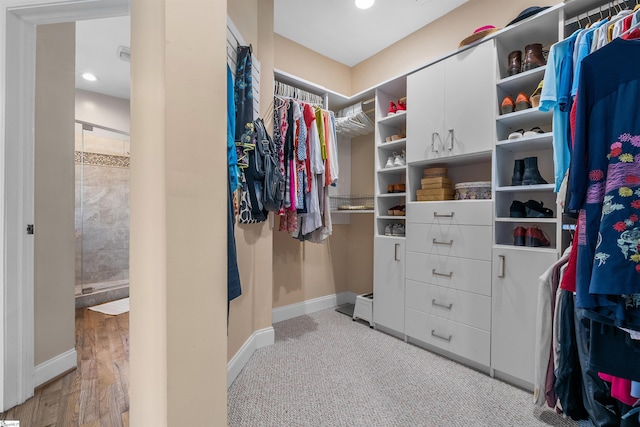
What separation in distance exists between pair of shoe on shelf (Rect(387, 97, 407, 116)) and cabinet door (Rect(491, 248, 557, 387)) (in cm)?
135

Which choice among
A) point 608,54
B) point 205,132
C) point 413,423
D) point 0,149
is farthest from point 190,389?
point 608,54

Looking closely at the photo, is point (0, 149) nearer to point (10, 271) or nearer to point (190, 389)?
point (10, 271)

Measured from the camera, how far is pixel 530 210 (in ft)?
5.49

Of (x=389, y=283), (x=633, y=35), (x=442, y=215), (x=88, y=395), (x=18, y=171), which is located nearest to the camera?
(x=633, y=35)

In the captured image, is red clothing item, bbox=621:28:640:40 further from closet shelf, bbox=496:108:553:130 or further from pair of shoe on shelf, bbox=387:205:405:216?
pair of shoe on shelf, bbox=387:205:405:216

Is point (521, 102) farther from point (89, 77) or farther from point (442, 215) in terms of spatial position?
point (89, 77)

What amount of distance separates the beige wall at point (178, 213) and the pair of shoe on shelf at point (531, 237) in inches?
67.0

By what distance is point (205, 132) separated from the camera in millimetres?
876

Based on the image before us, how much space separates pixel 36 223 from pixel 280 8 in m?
2.30

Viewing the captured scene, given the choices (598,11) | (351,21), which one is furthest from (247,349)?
(598,11)

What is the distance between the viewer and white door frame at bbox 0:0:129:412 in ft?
4.72

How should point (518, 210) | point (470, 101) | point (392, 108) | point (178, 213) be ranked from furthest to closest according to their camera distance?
point (392, 108) < point (470, 101) < point (518, 210) < point (178, 213)

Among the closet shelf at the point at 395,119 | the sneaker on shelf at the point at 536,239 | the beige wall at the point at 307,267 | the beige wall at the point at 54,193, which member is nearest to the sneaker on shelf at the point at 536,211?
the sneaker on shelf at the point at 536,239

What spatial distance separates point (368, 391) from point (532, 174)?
159 cm
